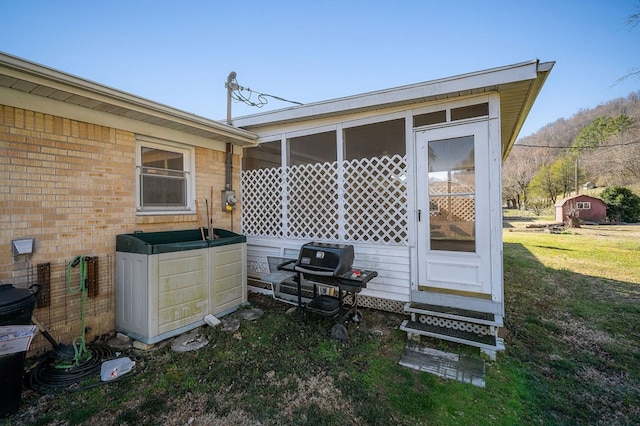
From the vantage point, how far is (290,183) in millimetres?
4711

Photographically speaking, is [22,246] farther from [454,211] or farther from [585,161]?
[585,161]

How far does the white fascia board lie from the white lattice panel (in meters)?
0.79

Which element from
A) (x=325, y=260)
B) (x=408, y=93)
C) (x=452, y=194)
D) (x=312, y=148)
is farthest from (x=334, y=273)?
(x=312, y=148)

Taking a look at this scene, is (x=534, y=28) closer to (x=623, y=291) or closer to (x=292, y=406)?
(x=623, y=291)

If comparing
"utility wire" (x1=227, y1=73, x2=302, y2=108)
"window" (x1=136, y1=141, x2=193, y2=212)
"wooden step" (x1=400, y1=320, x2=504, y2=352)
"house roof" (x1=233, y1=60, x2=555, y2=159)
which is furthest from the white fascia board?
"wooden step" (x1=400, y1=320, x2=504, y2=352)

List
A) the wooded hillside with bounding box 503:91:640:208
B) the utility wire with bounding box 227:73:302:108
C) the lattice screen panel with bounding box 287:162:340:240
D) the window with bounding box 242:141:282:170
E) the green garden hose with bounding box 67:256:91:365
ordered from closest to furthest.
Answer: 1. the green garden hose with bounding box 67:256:91:365
2. the lattice screen panel with bounding box 287:162:340:240
3. the window with bounding box 242:141:282:170
4. the utility wire with bounding box 227:73:302:108
5. the wooded hillside with bounding box 503:91:640:208

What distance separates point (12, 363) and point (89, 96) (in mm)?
2589

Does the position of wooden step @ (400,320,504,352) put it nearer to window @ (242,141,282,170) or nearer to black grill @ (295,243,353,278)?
black grill @ (295,243,353,278)

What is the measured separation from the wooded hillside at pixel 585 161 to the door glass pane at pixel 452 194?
3089cm

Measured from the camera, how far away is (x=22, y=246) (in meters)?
2.73

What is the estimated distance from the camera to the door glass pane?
3.38 metres

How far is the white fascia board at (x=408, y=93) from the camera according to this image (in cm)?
295

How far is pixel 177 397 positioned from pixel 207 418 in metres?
0.43

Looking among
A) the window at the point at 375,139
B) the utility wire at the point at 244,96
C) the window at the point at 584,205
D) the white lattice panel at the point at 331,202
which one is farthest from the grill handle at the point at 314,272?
the window at the point at 584,205
